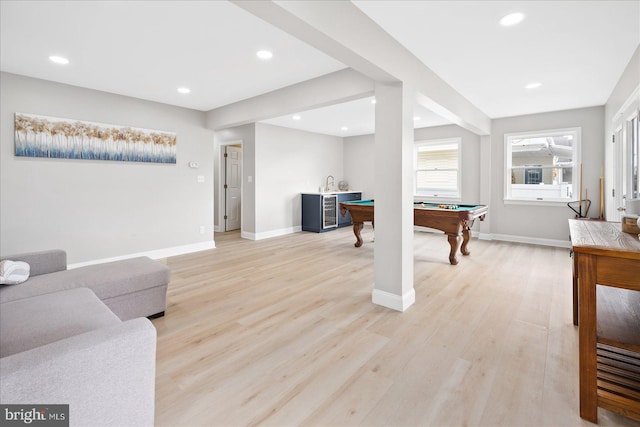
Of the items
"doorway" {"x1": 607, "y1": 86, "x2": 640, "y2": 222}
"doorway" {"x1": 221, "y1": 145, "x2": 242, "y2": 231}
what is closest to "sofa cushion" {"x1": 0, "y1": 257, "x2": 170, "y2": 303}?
"doorway" {"x1": 607, "y1": 86, "x2": 640, "y2": 222}

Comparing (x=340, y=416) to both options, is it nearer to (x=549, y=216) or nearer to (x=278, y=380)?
(x=278, y=380)

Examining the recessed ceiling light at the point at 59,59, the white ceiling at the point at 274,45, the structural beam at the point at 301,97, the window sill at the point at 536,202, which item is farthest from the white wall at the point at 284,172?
the window sill at the point at 536,202

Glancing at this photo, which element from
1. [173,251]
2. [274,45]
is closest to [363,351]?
[274,45]

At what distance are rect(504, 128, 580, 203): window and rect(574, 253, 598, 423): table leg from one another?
5.04 meters

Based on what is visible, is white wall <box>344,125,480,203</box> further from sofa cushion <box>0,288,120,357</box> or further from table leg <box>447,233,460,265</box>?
sofa cushion <box>0,288,120,357</box>

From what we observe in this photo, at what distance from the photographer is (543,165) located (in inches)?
228

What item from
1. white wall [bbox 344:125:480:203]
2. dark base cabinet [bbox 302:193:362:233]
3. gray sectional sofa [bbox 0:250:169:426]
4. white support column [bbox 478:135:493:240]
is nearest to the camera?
gray sectional sofa [bbox 0:250:169:426]

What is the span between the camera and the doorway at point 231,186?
7.58m

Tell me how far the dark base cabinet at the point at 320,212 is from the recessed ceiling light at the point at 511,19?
16.6 feet

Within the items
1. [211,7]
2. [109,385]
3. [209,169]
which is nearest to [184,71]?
[211,7]

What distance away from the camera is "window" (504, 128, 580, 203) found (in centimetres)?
549

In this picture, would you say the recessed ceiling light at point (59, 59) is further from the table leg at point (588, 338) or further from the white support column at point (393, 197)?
the table leg at point (588, 338)

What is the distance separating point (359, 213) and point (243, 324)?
11.1 feet

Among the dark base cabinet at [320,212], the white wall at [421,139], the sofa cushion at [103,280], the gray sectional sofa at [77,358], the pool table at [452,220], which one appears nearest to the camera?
A: the gray sectional sofa at [77,358]
